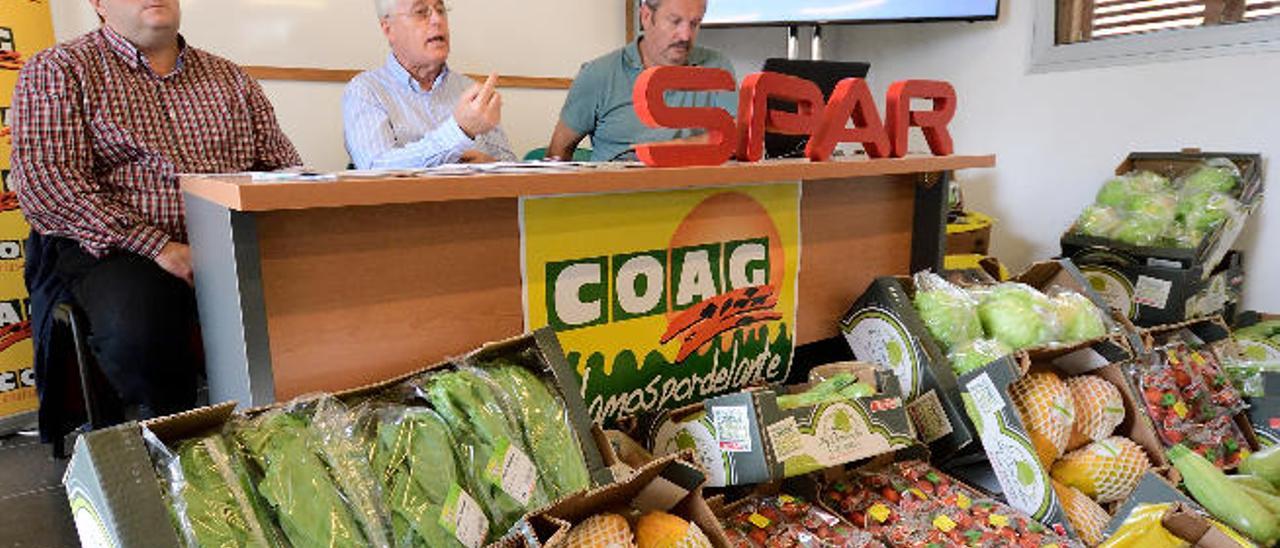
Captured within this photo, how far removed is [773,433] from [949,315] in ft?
1.86

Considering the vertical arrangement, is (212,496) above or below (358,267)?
below

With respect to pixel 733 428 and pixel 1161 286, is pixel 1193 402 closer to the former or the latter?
pixel 1161 286

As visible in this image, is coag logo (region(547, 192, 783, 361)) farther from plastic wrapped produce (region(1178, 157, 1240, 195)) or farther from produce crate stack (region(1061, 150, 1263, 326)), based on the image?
plastic wrapped produce (region(1178, 157, 1240, 195))

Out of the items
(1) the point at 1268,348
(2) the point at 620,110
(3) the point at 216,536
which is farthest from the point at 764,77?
(1) the point at 1268,348

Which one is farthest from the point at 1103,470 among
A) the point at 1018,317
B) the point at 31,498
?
the point at 31,498

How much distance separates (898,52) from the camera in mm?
4066

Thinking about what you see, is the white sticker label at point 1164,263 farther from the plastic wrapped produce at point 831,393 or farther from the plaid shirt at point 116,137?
the plaid shirt at point 116,137

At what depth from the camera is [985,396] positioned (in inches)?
53.2

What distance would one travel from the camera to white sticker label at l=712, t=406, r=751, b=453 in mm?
1206

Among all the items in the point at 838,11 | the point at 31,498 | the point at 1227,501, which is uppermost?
the point at 838,11

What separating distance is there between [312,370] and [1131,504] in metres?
1.26

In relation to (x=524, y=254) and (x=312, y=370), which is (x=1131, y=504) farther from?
(x=312, y=370)

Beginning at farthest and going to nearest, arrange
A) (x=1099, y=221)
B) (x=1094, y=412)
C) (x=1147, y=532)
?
(x=1099, y=221), (x=1094, y=412), (x=1147, y=532)

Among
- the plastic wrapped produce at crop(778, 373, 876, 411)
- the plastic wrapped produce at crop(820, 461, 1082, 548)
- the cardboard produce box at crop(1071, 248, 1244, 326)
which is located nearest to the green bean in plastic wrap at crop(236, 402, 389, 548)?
the plastic wrapped produce at crop(778, 373, 876, 411)
